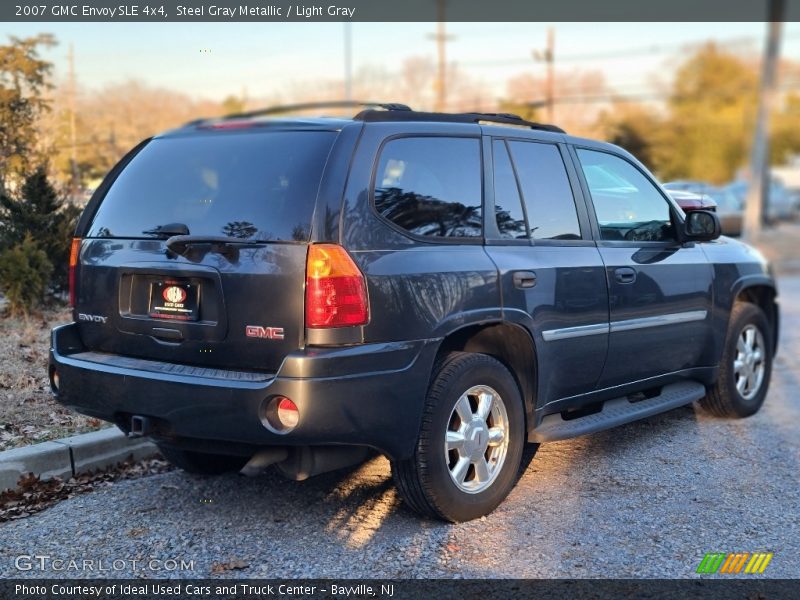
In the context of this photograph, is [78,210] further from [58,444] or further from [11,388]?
[58,444]

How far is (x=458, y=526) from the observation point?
13.1 ft

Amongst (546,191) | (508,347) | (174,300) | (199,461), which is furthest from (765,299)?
(174,300)

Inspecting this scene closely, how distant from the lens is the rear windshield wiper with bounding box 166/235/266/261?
3.60 metres

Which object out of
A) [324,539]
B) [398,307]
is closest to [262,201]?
[398,307]

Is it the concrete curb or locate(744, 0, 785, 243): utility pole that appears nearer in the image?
the concrete curb

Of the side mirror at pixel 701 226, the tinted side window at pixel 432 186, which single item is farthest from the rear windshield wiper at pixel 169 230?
the side mirror at pixel 701 226

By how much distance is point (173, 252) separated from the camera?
3.72 m

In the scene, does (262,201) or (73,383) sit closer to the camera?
(262,201)

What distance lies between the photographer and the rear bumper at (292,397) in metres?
3.43

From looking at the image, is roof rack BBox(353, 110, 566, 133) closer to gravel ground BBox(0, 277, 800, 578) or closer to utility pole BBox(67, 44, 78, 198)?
gravel ground BBox(0, 277, 800, 578)

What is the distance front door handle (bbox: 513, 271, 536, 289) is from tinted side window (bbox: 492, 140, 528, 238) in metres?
0.21

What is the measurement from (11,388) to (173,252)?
2308 millimetres

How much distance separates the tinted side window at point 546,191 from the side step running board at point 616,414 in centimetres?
100

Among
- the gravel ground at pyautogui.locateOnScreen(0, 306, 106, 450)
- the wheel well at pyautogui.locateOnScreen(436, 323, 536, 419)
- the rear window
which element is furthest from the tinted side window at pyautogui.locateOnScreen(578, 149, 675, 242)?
the gravel ground at pyautogui.locateOnScreen(0, 306, 106, 450)
